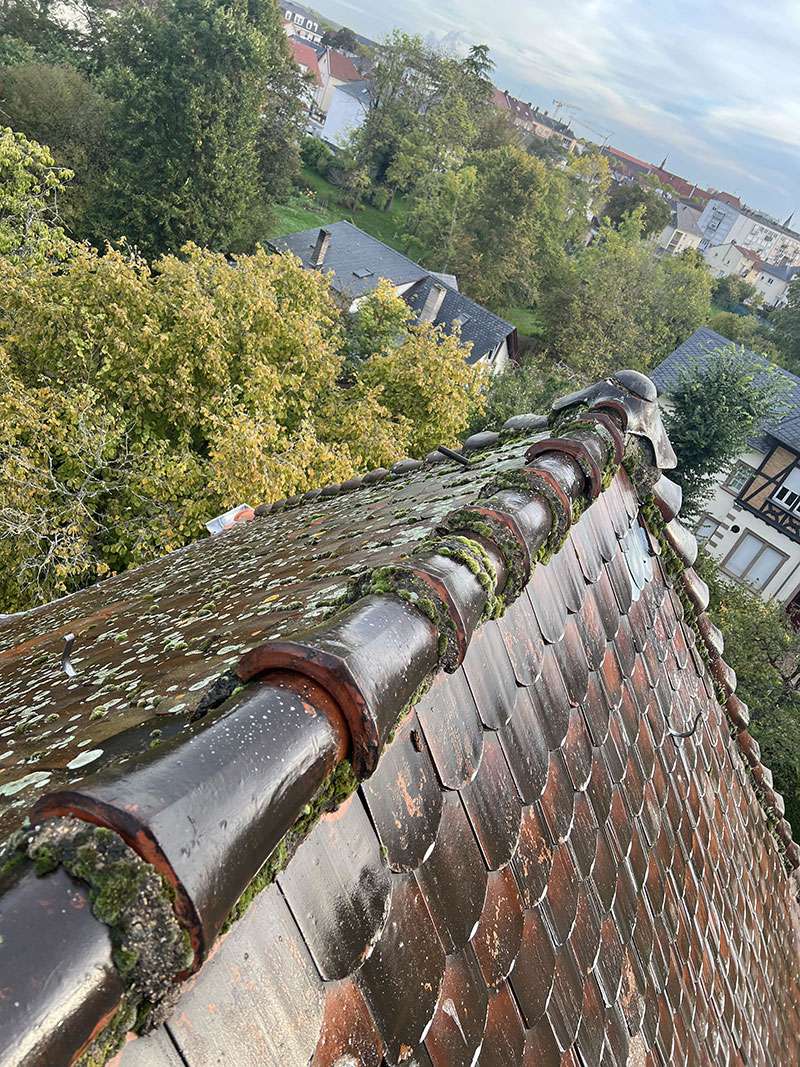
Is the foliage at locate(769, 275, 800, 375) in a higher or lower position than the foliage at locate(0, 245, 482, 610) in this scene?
higher

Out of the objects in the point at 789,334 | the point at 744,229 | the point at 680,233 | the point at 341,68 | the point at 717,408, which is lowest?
the point at 717,408

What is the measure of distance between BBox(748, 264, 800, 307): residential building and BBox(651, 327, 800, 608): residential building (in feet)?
222

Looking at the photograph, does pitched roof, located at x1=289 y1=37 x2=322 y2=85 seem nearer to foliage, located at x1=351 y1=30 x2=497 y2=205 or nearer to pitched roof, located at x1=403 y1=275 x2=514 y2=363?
foliage, located at x1=351 y1=30 x2=497 y2=205

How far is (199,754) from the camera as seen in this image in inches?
Answer: 46.3

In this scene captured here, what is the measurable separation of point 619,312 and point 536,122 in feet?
279

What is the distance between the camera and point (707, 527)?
25.6 metres

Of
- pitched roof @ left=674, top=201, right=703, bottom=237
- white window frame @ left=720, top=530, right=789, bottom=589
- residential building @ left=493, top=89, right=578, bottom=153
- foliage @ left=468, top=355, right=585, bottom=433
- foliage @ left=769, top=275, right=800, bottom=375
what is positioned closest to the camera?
white window frame @ left=720, top=530, right=789, bottom=589

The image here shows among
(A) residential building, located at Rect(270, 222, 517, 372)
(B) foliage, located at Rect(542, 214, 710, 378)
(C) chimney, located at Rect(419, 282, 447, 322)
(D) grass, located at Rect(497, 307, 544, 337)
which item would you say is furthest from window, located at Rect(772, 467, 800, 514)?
(D) grass, located at Rect(497, 307, 544, 337)

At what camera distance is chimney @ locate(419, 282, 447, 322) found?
31.0 m

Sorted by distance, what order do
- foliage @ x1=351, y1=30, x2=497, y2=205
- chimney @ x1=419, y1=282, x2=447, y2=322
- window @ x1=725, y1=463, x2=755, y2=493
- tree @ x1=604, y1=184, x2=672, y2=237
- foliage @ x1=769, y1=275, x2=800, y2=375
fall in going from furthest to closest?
tree @ x1=604, y1=184, x2=672, y2=237 < foliage @ x1=351, y1=30, x2=497, y2=205 < foliage @ x1=769, y1=275, x2=800, y2=375 < chimney @ x1=419, y1=282, x2=447, y2=322 < window @ x1=725, y1=463, x2=755, y2=493

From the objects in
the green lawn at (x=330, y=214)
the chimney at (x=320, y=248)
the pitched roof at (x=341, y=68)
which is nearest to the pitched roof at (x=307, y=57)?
Result: the pitched roof at (x=341, y=68)

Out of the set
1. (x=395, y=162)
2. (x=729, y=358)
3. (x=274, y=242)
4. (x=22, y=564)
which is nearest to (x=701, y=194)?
(x=395, y=162)

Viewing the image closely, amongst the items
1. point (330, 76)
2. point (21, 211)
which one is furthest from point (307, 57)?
point (21, 211)

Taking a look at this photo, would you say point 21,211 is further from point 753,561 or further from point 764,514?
point 753,561
